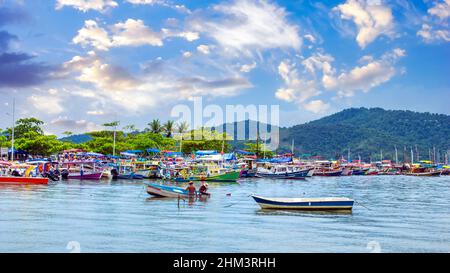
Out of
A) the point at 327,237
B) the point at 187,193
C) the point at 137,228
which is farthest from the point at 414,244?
the point at 187,193

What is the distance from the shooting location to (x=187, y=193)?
4844cm

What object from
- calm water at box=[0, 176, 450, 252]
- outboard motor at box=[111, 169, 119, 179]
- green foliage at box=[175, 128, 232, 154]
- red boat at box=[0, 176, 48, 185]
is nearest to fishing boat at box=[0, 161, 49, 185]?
red boat at box=[0, 176, 48, 185]

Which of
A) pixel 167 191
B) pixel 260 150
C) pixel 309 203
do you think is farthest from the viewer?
pixel 260 150

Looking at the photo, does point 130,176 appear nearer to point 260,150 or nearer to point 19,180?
point 19,180

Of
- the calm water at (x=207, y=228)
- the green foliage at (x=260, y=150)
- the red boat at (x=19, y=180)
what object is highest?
the green foliage at (x=260, y=150)

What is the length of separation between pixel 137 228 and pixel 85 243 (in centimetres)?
529

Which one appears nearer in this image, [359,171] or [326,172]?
[326,172]

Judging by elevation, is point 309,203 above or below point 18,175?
below

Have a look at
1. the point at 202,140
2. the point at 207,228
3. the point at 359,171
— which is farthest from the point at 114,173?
the point at 359,171

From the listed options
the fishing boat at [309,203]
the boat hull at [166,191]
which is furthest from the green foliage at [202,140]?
the fishing boat at [309,203]

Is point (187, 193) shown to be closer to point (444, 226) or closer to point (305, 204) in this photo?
point (305, 204)

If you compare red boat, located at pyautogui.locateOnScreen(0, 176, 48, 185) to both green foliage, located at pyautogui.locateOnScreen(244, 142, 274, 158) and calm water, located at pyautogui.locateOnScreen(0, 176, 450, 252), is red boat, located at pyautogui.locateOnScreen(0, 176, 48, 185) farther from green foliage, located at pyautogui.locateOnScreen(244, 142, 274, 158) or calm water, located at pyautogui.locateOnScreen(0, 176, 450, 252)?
green foliage, located at pyautogui.locateOnScreen(244, 142, 274, 158)

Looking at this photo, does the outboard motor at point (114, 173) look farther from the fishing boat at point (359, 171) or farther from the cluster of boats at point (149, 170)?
the fishing boat at point (359, 171)

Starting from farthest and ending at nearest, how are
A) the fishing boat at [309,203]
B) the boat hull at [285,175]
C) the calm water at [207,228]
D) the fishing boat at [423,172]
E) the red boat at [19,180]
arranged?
the fishing boat at [423,172] → the boat hull at [285,175] → the red boat at [19,180] → the fishing boat at [309,203] → the calm water at [207,228]
